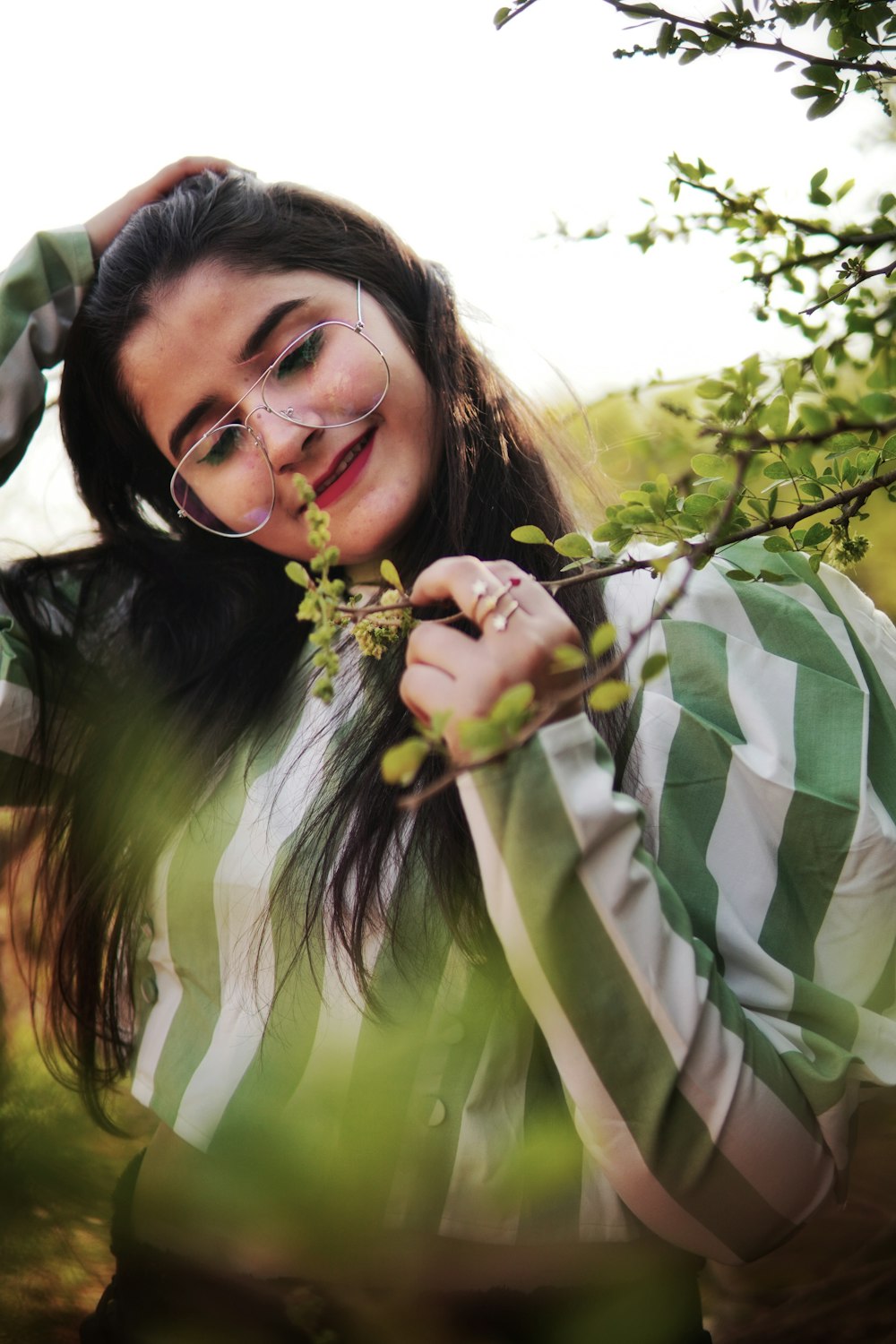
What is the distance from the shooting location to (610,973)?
0.89m

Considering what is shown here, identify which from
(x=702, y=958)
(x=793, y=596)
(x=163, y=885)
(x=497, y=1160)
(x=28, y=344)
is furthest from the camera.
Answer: (x=28, y=344)

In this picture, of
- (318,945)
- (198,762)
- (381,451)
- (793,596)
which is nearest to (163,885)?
(198,762)

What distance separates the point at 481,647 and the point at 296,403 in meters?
0.64

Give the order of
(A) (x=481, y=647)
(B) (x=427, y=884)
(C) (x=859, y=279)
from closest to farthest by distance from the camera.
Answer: (A) (x=481, y=647), (C) (x=859, y=279), (B) (x=427, y=884)

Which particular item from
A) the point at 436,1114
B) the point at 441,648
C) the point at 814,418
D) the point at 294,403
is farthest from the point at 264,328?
the point at 436,1114

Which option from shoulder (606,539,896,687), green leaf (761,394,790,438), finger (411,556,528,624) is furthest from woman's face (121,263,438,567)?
green leaf (761,394,790,438)

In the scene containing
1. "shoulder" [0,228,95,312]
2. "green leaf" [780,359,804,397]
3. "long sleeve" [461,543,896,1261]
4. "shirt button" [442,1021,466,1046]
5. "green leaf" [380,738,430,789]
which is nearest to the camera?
"green leaf" [380,738,430,789]

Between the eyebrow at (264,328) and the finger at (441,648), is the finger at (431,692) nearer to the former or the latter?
the finger at (441,648)

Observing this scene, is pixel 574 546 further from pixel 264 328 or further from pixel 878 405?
pixel 264 328

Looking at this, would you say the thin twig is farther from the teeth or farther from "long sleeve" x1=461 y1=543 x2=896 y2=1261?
the teeth

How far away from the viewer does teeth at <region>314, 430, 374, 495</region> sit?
1322 millimetres

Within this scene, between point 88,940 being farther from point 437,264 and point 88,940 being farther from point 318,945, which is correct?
point 437,264

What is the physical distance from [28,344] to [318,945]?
980 millimetres

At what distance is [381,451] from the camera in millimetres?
1335
